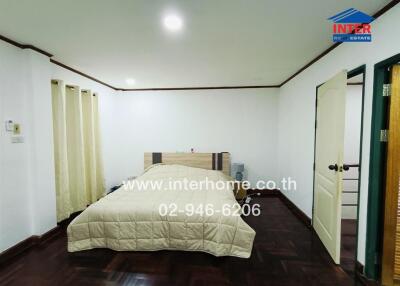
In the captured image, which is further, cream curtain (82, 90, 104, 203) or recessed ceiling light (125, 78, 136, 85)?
recessed ceiling light (125, 78, 136, 85)

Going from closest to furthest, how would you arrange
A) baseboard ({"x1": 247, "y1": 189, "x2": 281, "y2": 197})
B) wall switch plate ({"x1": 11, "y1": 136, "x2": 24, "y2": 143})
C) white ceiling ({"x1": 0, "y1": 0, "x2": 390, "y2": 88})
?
white ceiling ({"x1": 0, "y1": 0, "x2": 390, "y2": 88}) → wall switch plate ({"x1": 11, "y1": 136, "x2": 24, "y2": 143}) → baseboard ({"x1": 247, "y1": 189, "x2": 281, "y2": 197})

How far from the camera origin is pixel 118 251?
8.07ft

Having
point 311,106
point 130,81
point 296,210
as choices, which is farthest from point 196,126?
point 296,210

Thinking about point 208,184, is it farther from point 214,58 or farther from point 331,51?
point 331,51

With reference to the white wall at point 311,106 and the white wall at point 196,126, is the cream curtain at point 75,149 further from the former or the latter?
the white wall at point 311,106

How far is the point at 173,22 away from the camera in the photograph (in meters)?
1.94

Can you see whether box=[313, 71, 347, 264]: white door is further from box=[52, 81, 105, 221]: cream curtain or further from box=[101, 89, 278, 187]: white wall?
box=[52, 81, 105, 221]: cream curtain

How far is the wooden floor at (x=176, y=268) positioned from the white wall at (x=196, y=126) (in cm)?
222

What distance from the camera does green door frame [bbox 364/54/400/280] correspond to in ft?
6.00

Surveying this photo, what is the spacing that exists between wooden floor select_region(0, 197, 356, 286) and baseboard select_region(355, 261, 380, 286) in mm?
93

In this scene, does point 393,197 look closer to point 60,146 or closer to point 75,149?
point 60,146

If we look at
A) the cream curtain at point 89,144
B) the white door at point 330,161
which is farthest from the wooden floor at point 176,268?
the cream curtain at point 89,144

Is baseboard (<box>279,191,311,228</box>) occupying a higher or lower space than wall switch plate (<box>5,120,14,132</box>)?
lower

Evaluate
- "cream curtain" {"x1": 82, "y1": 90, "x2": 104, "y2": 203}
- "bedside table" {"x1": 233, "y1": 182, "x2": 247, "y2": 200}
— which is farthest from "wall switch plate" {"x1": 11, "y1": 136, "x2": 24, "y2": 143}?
"bedside table" {"x1": 233, "y1": 182, "x2": 247, "y2": 200}
